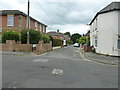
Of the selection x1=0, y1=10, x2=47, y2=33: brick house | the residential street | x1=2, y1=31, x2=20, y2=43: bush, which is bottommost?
the residential street

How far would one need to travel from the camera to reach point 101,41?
65.3 feet

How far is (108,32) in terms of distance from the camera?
18.8 meters

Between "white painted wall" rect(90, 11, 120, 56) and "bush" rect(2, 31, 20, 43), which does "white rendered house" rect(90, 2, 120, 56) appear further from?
"bush" rect(2, 31, 20, 43)

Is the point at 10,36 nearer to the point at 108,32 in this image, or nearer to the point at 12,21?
the point at 12,21

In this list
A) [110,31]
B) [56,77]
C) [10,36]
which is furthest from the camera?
[10,36]

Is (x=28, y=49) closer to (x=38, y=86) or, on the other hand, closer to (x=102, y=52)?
(x=102, y=52)

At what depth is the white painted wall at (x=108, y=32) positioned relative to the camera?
721 inches

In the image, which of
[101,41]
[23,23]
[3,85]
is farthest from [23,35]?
[3,85]

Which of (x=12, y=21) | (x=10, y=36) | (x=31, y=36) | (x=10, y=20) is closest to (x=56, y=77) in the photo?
(x=31, y=36)

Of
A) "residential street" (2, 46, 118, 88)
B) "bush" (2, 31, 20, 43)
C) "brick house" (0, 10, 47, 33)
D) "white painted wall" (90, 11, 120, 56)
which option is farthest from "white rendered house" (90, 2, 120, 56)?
"brick house" (0, 10, 47, 33)

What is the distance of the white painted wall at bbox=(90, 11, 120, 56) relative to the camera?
1831 cm

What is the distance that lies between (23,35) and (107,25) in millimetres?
12185

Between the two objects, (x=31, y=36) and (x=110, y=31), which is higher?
(x=110, y=31)

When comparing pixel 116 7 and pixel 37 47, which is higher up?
pixel 116 7
